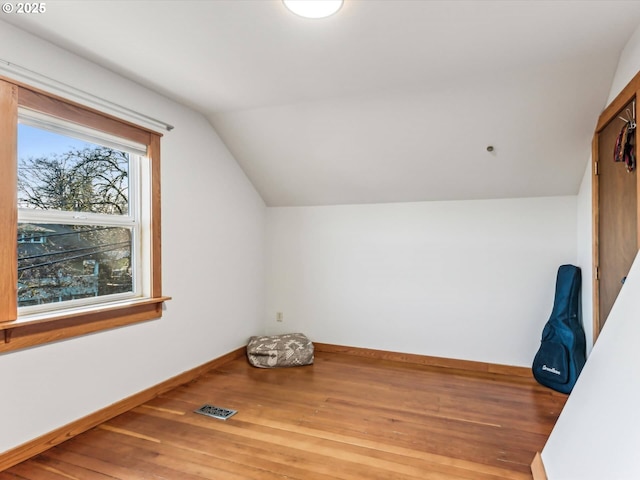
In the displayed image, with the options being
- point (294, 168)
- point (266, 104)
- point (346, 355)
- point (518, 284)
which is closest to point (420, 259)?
point (518, 284)

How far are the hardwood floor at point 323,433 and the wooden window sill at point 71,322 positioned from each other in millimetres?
617

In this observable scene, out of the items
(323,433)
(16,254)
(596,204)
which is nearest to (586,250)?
(596,204)

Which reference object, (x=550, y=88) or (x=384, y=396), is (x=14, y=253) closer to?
(x=384, y=396)

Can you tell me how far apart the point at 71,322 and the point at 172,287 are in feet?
2.69

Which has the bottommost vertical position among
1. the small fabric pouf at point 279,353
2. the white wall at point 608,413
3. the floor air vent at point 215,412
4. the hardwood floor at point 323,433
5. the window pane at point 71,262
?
the hardwood floor at point 323,433

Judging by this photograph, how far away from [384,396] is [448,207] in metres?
1.84

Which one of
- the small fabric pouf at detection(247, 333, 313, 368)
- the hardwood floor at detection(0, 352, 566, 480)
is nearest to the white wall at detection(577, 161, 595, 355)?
Answer: the hardwood floor at detection(0, 352, 566, 480)

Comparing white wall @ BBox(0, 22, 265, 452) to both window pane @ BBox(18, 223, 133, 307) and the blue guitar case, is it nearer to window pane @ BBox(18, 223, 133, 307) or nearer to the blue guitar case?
window pane @ BBox(18, 223, 133, 307)

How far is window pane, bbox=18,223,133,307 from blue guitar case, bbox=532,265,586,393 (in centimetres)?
333

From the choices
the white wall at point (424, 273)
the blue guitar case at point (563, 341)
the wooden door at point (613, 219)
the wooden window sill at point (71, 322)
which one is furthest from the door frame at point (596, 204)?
the wooden window sill at point (71, 322)

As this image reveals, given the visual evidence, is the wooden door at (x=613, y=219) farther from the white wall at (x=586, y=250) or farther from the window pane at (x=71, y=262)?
the window pane at (x=71, y=262)

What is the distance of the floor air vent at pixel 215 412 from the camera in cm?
243

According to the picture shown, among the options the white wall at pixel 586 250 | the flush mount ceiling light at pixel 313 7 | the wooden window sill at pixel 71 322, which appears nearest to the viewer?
the flush mount ceiling light at pixel 313 7

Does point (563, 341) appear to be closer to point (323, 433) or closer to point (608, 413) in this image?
point (608, 413)
